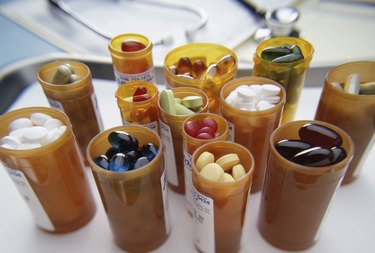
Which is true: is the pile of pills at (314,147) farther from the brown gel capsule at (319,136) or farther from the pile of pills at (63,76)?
the pile of pills at (63,76)

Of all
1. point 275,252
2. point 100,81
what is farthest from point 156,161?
point 100,81

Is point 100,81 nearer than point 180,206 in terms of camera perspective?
No

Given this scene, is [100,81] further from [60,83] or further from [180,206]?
[180,206]

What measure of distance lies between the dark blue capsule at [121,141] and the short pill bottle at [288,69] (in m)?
0.20

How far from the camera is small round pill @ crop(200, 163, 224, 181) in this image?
0.33 metres

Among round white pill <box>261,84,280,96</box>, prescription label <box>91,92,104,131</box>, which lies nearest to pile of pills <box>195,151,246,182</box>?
round white pill <box>261,84,280,96</box>

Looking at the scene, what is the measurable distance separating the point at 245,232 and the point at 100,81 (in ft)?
1.35

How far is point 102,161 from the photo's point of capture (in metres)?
0.36

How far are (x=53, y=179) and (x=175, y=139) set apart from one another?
15cm

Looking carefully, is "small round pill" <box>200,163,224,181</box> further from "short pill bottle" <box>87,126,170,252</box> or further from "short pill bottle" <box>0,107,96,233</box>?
"short pill bottle" <box>0,107,96,233</box>

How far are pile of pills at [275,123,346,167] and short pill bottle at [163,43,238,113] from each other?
0.12m

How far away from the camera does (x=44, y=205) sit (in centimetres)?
41

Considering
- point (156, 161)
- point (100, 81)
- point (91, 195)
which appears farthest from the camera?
point (100, 81)

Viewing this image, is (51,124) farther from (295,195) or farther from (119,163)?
(295,195)
